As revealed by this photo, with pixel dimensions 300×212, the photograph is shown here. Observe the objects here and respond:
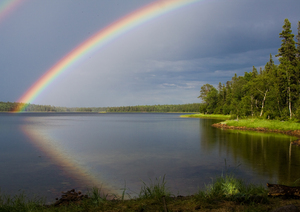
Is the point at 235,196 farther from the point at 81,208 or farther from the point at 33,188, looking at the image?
the point at 33,188

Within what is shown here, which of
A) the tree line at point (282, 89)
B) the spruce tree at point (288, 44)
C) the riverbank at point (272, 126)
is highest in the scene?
the spruce tree at point (288, 44)

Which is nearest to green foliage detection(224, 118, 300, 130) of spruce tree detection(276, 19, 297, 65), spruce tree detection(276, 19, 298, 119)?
spruce tree detection(276, 19, 298, 119)

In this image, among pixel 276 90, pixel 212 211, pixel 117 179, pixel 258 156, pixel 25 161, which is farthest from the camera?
pixel 276 90

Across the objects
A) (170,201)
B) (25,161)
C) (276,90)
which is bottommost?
(25,161)

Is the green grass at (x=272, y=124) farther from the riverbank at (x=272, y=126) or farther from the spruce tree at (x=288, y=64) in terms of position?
the spruce tree at (x=288, y=64)

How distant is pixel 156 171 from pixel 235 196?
759 cm

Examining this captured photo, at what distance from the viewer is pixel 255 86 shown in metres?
52.2

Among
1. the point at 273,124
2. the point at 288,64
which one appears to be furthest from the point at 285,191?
the point at 288,64

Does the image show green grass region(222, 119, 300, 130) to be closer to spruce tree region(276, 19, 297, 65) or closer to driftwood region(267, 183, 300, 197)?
spruce tree region(276, 19, 297, 65)

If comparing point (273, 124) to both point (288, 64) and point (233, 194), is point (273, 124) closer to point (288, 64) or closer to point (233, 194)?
point (288, 64)

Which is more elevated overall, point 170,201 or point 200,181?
point 170,201

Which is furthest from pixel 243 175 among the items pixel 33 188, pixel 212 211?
pixel 33 188

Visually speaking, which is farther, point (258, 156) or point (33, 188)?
point (258, 156)

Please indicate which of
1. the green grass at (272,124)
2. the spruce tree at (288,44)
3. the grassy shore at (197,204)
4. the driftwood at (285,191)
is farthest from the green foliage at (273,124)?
the grassy shore at (197,204)
